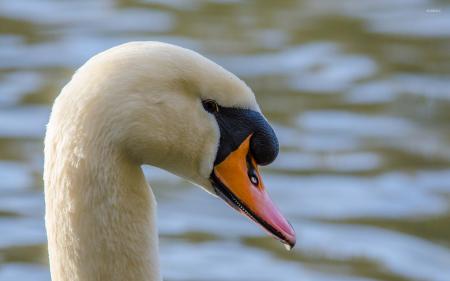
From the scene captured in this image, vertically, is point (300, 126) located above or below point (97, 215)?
above

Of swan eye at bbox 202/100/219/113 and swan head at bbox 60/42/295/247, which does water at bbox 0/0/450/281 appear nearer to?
swan head at bbox 60/42/295/247

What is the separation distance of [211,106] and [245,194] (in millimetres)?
319

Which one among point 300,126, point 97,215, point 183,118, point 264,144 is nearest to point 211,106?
point 183,118

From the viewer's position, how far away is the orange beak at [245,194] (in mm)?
4398

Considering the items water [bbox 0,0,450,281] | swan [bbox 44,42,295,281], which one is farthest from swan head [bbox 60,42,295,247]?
water [bbox 0,0,450,281]

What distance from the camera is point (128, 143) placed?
4.11 metres

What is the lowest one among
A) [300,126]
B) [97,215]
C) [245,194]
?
[97,215]

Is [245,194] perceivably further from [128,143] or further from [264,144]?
[128,143]

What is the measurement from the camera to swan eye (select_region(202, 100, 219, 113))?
4258 millimetres

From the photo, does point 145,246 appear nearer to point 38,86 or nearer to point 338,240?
point 338,240

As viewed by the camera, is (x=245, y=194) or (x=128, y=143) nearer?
(x=128, y=143)

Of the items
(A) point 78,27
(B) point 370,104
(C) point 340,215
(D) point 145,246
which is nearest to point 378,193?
(C) point 340,215

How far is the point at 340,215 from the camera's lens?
27.3 ft

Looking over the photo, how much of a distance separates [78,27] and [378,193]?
362cm
